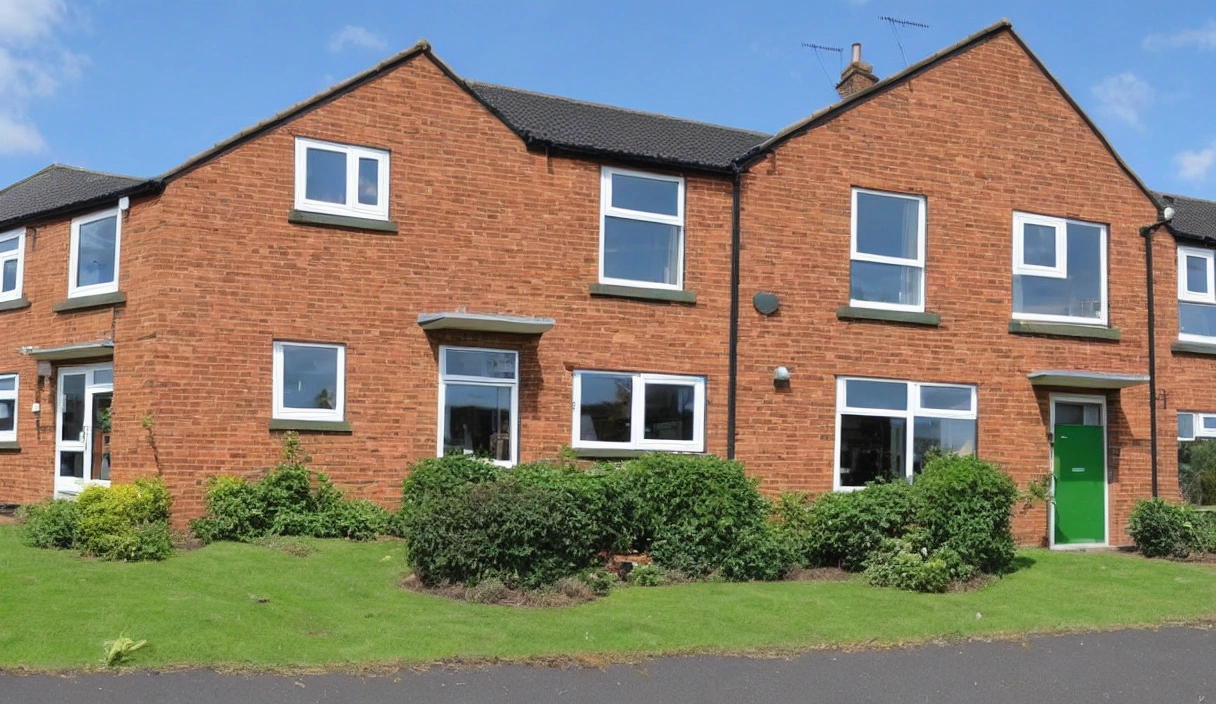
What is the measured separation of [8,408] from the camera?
54.9 ft

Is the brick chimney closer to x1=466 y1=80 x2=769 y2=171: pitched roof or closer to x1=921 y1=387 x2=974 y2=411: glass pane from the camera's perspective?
x1=466 y1=80 x2=769 y2=171: pitched roof

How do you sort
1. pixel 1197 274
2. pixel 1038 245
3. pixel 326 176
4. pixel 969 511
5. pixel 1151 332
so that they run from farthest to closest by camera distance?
pixel 1197 274
pixel 1151 332
pixel 1038 245
pixel 326 176
pixel 969 511

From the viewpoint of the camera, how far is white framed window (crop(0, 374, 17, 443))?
652 inches

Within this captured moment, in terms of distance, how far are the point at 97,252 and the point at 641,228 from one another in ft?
23.6

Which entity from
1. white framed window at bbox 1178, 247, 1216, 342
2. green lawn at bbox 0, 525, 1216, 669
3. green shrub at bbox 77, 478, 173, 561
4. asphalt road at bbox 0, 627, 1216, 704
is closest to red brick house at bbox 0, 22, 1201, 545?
green shrub at bbox 77, 478, 173, 561

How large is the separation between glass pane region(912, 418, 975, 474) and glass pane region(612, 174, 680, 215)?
4.83 meters

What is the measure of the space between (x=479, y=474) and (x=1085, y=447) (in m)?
9.98

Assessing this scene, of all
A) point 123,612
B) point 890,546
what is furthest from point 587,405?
point 123,612

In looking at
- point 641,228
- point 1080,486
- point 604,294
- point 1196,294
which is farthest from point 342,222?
point 1196,294

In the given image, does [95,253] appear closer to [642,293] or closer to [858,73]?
[642,293]

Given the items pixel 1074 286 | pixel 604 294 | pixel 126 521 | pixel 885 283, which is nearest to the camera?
pixel 126 521

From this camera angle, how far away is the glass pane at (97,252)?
1488 cm

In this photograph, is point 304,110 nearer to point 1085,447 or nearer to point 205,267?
point 205,267

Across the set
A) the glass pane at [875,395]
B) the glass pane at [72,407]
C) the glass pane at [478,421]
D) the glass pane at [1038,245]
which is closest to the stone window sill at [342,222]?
the glass pane at [478,421]
